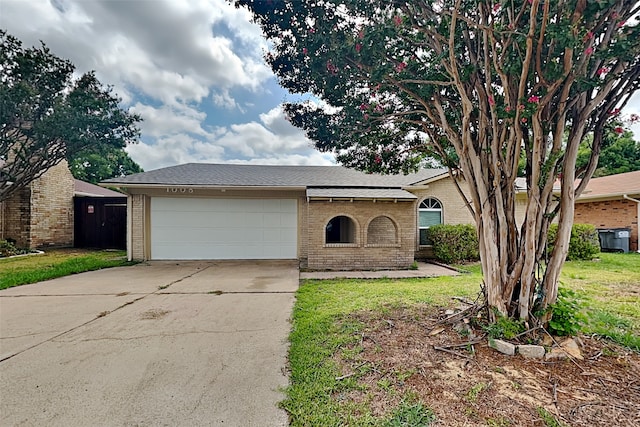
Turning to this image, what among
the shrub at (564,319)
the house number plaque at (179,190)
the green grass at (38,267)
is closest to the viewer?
the shrub at (564,319)

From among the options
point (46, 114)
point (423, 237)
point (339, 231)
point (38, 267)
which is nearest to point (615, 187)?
point (423, 237)

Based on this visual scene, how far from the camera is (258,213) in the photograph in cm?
1084

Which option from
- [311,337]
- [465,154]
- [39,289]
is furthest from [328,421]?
[39,289]

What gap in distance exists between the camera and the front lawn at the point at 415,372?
7.38ft

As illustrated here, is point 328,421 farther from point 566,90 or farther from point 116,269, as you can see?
point 116,269

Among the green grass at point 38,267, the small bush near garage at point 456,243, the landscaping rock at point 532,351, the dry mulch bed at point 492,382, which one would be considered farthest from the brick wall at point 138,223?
the landscaping rock at point 532,351

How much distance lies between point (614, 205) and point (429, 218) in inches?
358

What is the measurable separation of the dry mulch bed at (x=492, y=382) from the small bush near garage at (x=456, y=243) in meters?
6.91

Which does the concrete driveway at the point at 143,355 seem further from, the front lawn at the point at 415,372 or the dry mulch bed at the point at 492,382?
the dry mulch bed at the point at 492,382

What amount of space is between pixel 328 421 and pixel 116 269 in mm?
8997

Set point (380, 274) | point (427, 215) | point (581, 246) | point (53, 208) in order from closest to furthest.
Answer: point (380, 274), point (581, 246), point (427, 215), point (53, 208)

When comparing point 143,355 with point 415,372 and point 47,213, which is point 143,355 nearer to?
point 415,372

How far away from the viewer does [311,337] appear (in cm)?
373

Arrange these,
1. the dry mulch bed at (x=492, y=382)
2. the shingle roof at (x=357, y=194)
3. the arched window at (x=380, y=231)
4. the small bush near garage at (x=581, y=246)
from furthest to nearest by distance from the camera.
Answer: the arched window at (x=380, y=231), the small bush near garage at (x=581, y=246), the shingle roof at (x=357, y=194), the dry mulch bed at (x=492, y=382)
